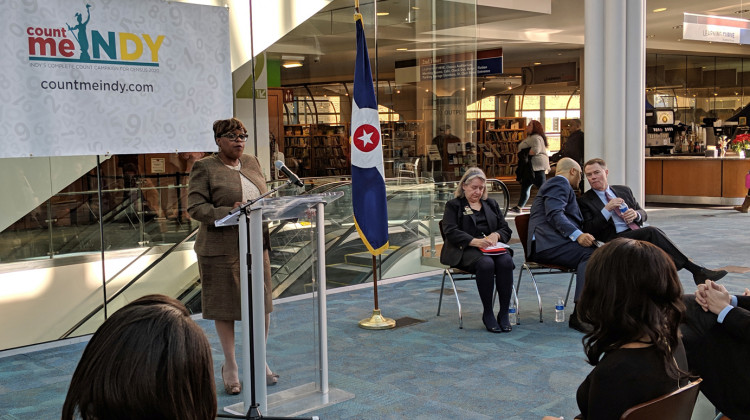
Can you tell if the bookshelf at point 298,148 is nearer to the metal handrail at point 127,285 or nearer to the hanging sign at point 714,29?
the metal handrail at point 127,285

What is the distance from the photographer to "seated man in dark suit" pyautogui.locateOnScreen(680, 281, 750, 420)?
2.71 metres

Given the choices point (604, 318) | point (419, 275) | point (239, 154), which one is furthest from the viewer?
point (419, 275)

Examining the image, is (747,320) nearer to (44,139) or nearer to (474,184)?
(474,184)

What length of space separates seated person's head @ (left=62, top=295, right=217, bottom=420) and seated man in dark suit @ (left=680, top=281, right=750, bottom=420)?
6.53 ft

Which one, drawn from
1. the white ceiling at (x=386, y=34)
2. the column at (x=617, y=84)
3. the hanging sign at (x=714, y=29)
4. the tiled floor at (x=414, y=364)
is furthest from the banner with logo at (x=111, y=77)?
the hanging sign at (x=714, y=29)

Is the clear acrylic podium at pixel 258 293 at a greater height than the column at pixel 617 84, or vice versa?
the column at pixel 617 84

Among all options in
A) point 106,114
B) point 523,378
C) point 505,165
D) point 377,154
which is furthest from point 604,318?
point 505,165

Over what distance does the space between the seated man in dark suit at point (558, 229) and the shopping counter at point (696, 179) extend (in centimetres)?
1028

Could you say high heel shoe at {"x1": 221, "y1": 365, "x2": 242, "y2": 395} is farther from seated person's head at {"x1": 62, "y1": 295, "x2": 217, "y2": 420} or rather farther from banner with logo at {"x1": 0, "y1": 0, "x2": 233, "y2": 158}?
seated person's head at {"x1": 62, "y1": 295, "x2": 217, "y2": 420}

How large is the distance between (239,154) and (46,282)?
2.37 metres

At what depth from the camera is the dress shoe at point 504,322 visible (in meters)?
5.84

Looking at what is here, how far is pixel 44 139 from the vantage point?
5.50 meters

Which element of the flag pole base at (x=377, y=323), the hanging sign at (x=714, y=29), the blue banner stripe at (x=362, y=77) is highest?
the hanging sign at (x=714, y=29)

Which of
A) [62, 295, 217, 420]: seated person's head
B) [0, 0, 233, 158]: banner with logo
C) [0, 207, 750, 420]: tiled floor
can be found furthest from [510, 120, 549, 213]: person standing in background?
[62, 295, 217, 420]: seated person's head
